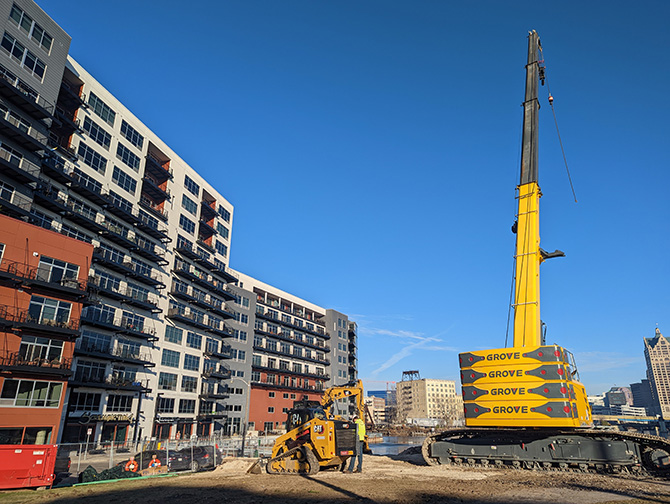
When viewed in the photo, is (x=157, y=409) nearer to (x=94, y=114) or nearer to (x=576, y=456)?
(x=94, y=114)

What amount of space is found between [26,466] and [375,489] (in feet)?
48.6

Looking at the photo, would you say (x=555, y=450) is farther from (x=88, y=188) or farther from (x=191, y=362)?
(x=191, y=362)

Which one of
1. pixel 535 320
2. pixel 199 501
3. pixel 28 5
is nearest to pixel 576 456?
pixel 535 320

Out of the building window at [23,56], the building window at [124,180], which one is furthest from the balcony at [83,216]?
the building window at [23,56]

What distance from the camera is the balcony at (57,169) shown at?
41947 mm

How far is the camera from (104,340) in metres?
50.0

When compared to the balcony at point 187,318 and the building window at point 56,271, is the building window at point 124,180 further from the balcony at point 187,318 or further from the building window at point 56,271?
the building window at point 56,271

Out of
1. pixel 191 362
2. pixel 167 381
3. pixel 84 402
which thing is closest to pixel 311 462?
pixel 84 402

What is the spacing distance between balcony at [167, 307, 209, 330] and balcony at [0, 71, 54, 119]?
93.8 ft

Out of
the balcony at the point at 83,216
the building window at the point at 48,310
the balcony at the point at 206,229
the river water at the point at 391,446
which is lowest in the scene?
the river water at the point at 391,446

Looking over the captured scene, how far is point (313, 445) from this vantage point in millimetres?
22125

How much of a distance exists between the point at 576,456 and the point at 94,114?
53.4 meters

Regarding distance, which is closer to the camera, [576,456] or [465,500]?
[465,500]

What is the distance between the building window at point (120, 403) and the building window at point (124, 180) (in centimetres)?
2356
